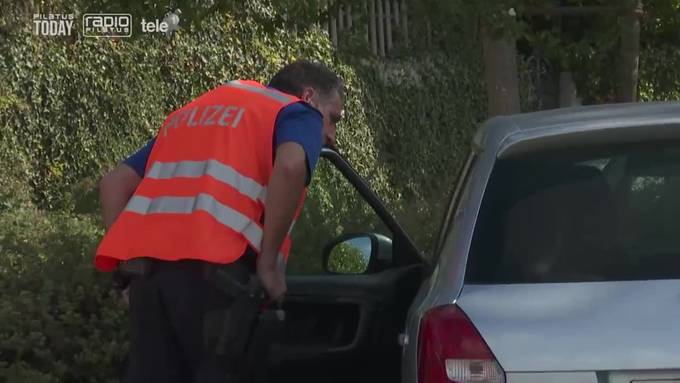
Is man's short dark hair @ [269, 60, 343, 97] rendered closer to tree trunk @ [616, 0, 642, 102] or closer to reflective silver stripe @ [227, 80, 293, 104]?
reflective silver stripe @ [227, 80, 293, 104]

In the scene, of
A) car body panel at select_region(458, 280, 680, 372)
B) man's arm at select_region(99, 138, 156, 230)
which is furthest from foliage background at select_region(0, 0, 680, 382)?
car body panel at select_region(458, 280, 680, 372)

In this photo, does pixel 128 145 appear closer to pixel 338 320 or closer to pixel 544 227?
pixel 338 320

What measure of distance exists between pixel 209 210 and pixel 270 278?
0.27 metres

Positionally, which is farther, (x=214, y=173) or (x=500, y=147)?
(x=214, y=173)

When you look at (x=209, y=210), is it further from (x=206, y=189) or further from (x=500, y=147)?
(x=500, y=147)

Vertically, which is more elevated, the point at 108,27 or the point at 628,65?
the point at 108,27

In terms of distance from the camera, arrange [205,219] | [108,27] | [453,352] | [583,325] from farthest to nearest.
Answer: [108,27], [205,219], [453,352], [583,325]

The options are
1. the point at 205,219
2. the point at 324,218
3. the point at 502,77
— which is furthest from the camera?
the point at 502,77

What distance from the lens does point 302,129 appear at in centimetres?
431

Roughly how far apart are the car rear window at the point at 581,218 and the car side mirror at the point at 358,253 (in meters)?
1.45

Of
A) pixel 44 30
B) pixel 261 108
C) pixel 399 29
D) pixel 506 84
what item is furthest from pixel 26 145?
pixel 261 108

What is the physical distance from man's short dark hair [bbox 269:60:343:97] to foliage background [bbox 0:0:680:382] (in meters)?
1.21

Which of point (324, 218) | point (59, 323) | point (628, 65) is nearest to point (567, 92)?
point (628, 65)

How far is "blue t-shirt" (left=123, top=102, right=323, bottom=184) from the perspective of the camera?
4289mm
